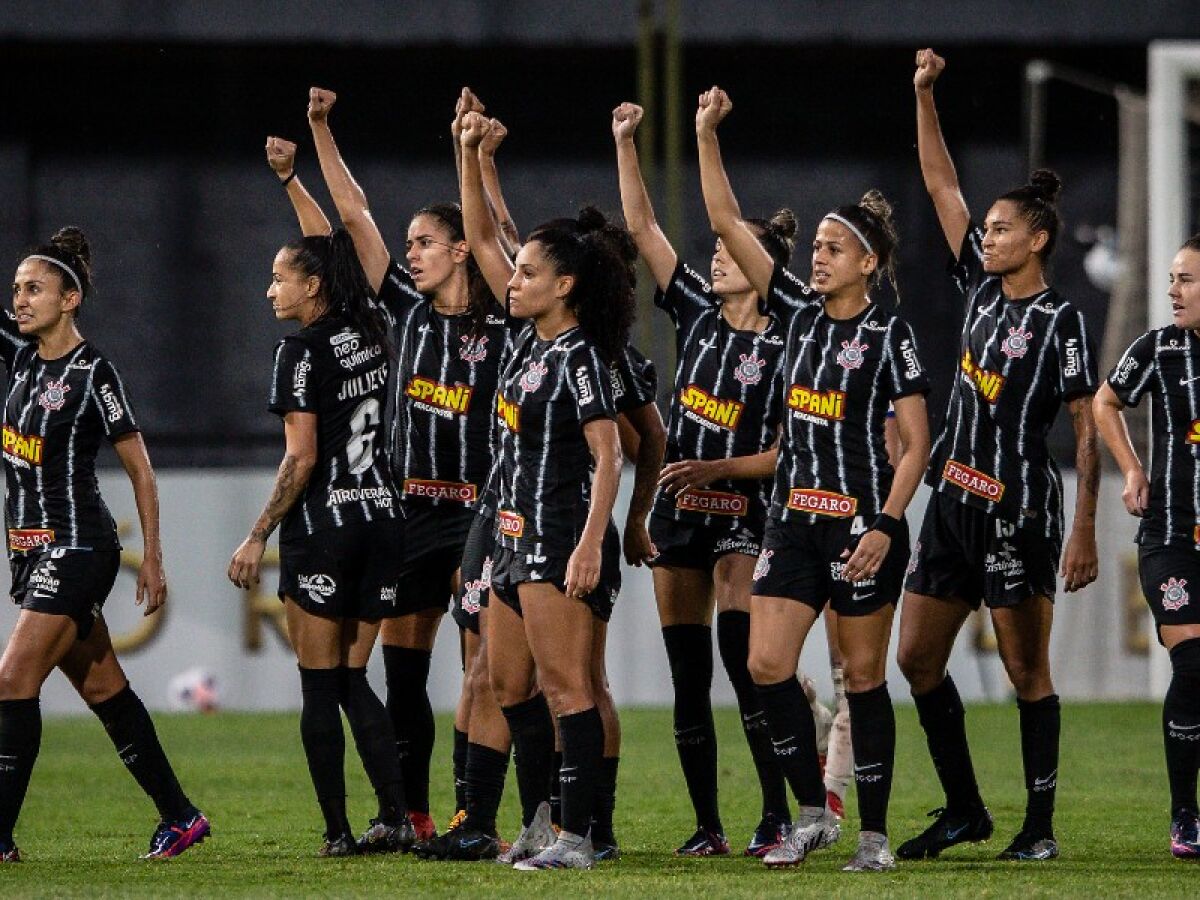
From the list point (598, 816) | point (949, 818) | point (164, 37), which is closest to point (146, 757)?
point (598, 816)

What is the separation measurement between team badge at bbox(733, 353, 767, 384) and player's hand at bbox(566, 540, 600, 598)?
4.18ft

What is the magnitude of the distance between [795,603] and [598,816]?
92cm

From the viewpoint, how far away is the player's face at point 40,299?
6395mm

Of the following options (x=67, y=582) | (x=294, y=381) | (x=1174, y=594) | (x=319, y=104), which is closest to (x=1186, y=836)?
(x=1174, y=594)

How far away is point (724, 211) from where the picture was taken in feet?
20.4

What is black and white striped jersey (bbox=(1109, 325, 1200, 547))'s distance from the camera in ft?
20.7

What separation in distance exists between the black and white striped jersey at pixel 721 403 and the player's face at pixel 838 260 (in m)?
0.69

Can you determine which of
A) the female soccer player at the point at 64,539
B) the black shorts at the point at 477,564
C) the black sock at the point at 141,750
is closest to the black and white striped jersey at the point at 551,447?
the black shorts at the point at 477,564

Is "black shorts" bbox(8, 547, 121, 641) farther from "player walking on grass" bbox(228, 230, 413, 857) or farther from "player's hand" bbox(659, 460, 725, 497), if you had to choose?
"player's hand" bbox(659, 460, 725, 497)

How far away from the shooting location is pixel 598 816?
6.27m

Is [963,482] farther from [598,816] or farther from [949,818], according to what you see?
[598,816]

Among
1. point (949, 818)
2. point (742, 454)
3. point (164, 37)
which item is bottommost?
point (949, 818)

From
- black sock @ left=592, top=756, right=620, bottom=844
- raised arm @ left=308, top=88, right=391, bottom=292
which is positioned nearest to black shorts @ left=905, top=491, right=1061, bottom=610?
black sock @ left=592, top=756, right=620, bottom=844

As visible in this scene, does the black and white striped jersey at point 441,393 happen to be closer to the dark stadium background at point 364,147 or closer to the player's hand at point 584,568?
the player's hand at point 584,568
